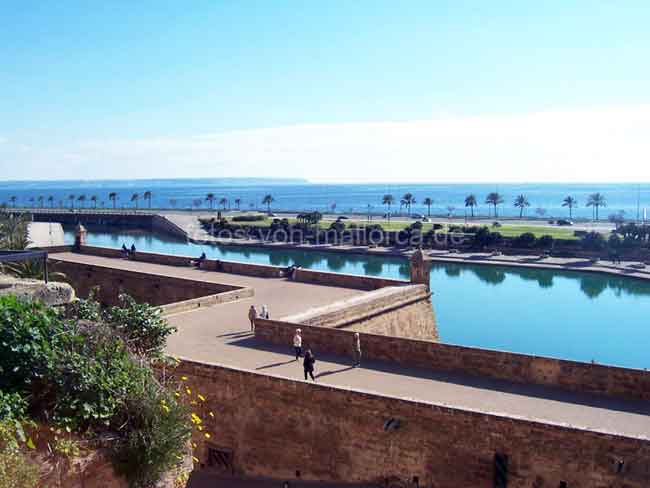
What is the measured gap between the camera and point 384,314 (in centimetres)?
1773

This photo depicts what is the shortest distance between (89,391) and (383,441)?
583 centimetres

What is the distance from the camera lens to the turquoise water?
28.8m

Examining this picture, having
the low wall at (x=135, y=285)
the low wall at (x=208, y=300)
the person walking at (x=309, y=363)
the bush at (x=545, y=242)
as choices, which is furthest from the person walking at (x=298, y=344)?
the bush at (x=545, y=242)

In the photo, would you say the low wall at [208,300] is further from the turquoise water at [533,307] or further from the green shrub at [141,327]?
the turquoise water at [533,307]

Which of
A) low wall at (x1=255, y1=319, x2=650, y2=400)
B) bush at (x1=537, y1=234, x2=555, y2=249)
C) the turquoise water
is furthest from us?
bush at (x1=537, y1=234, x2=555, y2=249)

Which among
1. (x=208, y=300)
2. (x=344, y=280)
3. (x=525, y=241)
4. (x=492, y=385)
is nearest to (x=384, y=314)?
(x=344, y=280)

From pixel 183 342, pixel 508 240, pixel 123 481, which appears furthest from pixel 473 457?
pixel 508 240

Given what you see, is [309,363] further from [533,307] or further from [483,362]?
[533,307]

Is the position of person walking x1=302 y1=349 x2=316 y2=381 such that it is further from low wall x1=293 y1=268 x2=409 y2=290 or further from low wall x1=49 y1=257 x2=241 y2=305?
low wall x1=49 y1=257 x2=241 y2=305

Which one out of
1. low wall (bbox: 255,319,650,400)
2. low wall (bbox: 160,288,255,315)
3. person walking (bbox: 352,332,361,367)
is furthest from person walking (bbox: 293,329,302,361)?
low wall (bbox: 160,288,255,315)

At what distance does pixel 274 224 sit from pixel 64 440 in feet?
207

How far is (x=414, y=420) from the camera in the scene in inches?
412

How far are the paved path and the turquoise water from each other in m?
15.4

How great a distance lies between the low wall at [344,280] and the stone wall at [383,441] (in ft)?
30.9
